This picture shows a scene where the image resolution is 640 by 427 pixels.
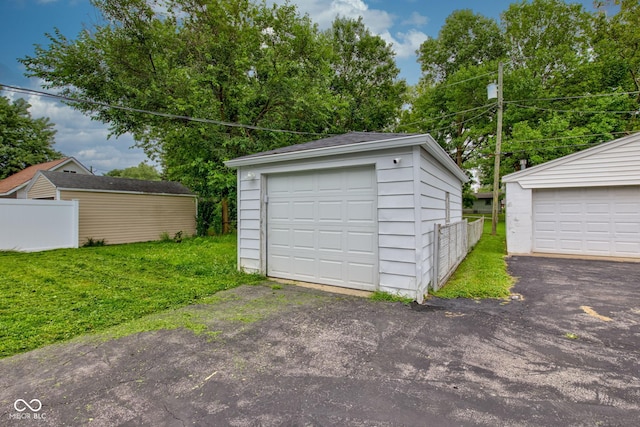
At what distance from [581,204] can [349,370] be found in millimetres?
9379

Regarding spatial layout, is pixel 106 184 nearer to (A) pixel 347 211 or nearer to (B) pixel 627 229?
(A) pixel 347 211

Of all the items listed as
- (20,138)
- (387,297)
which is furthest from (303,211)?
(20,138)

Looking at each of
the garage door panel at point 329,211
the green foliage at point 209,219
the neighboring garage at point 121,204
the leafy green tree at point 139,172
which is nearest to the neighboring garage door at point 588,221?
the garage door panel at point 329,211

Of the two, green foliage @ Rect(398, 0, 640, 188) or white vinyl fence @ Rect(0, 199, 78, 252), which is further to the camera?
green foliage @ Rect(398, 0, 640, 188)

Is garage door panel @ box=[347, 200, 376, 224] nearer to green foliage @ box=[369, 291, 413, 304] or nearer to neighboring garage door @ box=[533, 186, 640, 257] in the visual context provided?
green foliage @ box=[369, 291, 413, 304]

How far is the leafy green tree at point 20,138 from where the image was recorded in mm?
21875

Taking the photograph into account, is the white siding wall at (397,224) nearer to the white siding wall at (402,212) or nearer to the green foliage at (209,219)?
the white siding wall at (402,212)

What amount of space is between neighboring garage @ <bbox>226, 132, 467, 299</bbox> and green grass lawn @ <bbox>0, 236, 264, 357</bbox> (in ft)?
3.43

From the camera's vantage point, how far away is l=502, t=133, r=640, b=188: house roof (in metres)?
7.75

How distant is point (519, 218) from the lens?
902cm

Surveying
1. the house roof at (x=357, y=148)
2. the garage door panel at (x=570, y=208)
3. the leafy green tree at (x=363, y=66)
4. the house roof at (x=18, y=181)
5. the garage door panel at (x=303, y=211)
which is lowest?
the garage door panel at (x=303, y=211)

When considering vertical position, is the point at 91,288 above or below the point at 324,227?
below

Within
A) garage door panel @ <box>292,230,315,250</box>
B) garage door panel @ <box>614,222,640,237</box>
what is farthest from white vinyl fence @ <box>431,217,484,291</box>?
garage door panel @ <box>614,222,640,237</box>

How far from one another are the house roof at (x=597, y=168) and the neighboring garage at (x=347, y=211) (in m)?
4.34
